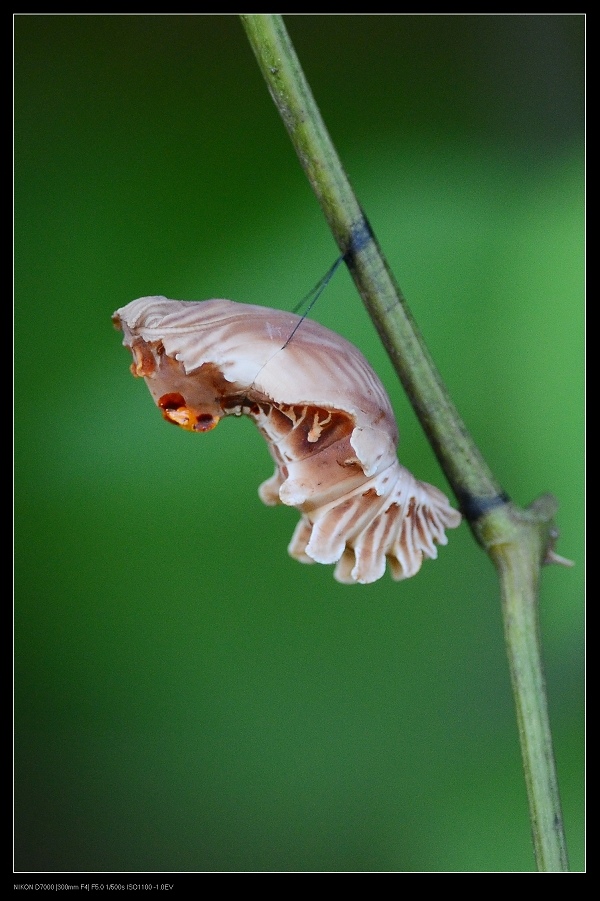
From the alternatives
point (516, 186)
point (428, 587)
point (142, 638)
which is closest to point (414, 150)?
point (516, 186)

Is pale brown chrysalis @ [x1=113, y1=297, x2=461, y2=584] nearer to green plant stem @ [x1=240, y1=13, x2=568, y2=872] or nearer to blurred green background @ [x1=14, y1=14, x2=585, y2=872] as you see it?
green plant stem @ [x1=240, y1=13, x2=568, y2=872]

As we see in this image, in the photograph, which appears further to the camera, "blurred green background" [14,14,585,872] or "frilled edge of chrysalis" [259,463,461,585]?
"blurred green background" [14,14,585,872]

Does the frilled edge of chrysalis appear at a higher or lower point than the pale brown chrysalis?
lower

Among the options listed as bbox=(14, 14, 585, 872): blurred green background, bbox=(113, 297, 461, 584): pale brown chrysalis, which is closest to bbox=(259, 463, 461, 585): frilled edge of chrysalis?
bbox=(113, 297, 461, 584): pale brown chrysalis

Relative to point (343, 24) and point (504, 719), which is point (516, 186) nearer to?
point (343, 24)

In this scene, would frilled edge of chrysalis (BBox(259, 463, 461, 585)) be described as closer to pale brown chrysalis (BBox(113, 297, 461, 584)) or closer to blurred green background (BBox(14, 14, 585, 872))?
pale brown chrysalis (BBox(113, 297, 461, 584))

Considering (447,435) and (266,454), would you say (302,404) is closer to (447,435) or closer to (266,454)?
(447,435)

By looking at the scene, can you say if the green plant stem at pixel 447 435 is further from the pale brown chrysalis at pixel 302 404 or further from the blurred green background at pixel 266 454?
the blurred green background at pixel 266 454
